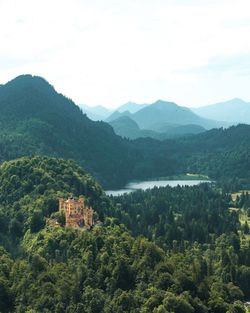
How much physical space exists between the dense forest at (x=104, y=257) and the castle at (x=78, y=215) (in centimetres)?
301

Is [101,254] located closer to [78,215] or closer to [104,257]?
[104,257]

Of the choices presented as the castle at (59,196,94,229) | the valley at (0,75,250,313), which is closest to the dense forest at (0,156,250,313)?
the valley at (0,75,250,313)

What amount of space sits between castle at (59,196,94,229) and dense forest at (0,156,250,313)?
3014 millimetres

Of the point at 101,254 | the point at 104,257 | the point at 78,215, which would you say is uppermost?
Result: the point at 78,215

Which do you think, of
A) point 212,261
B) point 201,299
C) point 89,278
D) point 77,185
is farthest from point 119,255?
point 77,185

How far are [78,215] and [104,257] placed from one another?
25457 mm

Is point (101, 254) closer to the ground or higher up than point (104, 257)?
higher up

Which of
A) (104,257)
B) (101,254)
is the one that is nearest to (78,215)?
(101,254)

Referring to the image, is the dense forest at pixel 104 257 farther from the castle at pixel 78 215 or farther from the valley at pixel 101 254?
the castle at pixel 78 215

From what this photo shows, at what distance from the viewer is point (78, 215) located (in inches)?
4604

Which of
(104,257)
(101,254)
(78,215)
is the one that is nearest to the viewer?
(104,257)

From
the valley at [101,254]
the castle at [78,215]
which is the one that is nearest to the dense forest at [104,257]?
the valley at [101,254]

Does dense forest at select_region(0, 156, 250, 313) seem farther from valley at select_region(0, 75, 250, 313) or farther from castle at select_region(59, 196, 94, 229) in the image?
castle at select_region(59, 196, 94, 229)

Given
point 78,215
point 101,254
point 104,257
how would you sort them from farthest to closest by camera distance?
point 78,215 < point 101,254 < point 104,257
